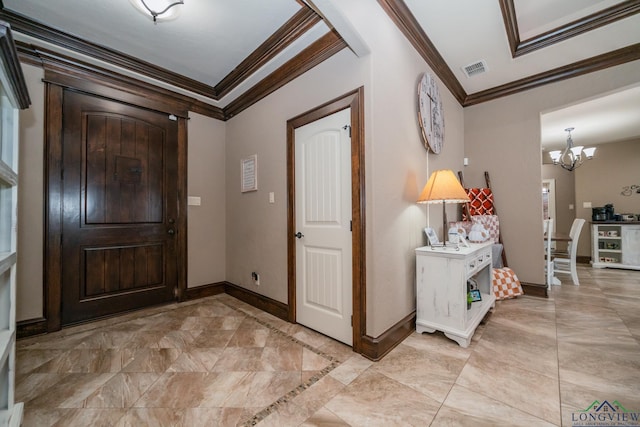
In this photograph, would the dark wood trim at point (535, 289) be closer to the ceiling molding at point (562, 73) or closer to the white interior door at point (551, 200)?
the ceiling molding at point (562, 73)

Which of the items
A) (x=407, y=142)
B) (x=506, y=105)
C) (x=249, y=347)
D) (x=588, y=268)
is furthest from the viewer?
(x=588, y=268)

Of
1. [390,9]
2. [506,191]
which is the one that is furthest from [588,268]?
[390,9]

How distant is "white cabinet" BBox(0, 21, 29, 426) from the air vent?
3.62m

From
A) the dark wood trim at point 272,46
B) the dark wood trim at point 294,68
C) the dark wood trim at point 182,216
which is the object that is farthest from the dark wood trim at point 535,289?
the dark wood trim at point 182,216

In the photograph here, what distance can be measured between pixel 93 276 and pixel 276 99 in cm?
261

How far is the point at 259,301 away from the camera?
288 cm

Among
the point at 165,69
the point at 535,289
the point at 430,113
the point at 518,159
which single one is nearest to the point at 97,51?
the point at 165,69

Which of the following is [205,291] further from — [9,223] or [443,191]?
[443,191]

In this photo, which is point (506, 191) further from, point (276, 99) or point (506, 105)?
point (276, 99)

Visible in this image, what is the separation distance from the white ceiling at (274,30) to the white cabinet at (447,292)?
1742mm

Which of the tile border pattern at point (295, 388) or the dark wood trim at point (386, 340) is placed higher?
the dark wood trim at point (386, 340)

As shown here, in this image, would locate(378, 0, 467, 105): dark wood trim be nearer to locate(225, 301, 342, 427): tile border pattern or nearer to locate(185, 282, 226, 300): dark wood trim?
locate(225, 301, 342, 427): tile border pattern

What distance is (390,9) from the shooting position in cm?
200

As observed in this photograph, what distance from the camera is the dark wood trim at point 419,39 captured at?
2014 millimetres
